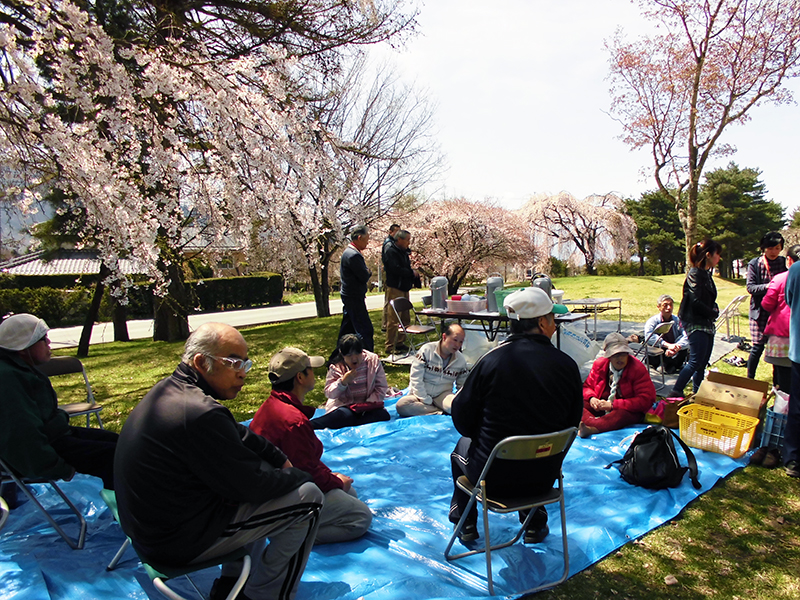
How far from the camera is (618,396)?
491cm

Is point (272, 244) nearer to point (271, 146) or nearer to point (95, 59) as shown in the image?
point (271, 146)

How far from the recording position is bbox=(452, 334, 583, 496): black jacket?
2553mm

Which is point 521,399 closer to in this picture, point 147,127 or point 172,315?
point 147,127

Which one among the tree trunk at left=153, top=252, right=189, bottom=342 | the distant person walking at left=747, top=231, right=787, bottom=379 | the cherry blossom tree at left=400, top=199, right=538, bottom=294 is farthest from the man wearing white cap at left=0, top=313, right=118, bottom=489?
the cherry blossom tree at left=400, top=199, right=538, bottom=294

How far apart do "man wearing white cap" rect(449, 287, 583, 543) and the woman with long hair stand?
3182mm

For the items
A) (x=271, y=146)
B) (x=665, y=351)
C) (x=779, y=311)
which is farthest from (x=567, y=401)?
(x=271, y=146)

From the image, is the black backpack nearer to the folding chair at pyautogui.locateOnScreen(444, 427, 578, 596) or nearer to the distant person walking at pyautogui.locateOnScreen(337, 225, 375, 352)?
the folding chair at pyautogui.locateOnScreen(444, 427, 578, 596)

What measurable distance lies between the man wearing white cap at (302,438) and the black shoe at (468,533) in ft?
1.80

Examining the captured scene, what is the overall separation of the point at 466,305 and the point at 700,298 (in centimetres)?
306

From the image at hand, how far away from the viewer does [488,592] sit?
2.52 metres

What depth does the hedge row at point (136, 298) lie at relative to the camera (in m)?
21.5

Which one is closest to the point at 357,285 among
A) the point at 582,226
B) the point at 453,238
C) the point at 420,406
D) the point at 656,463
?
the point at 420,406

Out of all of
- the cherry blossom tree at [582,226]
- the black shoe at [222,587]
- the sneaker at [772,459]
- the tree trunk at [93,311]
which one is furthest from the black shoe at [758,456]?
the cherry blossom tree at [582,226]

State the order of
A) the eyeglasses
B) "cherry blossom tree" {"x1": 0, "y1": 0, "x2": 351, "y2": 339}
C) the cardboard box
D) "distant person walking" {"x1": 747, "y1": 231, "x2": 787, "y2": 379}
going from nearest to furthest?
the eyeglasses < the cardboard box < "cherry blossom tree" {"x1": 0, "y1": 0, "x2": 351, "y2": 339} < "distant person walking" {"x1": 747, "y1": 231, "x2": 787, "y2": 379}
